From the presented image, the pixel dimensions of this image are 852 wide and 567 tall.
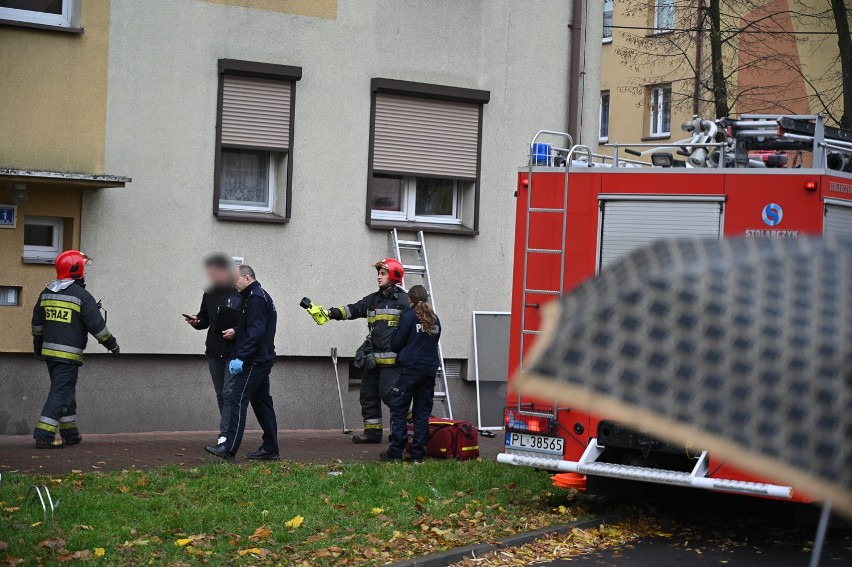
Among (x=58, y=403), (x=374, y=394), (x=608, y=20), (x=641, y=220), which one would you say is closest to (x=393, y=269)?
(x=374, y=394)

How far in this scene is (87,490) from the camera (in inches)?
356

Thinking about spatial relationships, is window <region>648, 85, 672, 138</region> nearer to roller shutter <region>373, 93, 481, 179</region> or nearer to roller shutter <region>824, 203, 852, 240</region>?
roller shutter <region>373, 93, 481, 179</region>

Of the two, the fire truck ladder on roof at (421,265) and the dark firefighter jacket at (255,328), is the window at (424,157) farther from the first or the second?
the dark firefighter jacket at (255,328)

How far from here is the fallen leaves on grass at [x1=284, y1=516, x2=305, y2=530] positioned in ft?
27.1

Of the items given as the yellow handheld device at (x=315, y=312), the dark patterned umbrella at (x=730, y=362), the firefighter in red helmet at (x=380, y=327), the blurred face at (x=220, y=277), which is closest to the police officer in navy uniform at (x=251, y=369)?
the blurred face at (x=220, y=277)

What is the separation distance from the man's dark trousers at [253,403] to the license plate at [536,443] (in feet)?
Result: 8.74

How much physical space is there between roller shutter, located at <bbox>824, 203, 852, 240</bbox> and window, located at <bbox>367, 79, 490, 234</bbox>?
262 inches

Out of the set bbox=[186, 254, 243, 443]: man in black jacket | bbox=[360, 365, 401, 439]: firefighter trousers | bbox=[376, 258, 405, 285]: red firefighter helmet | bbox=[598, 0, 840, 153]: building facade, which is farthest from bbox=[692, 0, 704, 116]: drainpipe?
bbox=[186, 254, 243, 443]: man in black jacket

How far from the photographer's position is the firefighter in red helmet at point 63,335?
1147cm

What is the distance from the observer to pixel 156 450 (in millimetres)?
11789

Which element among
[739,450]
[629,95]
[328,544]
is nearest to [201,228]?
[328,544]

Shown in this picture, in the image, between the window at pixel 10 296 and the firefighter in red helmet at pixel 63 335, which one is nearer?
the firefighter in red helmet at pixel 63 335

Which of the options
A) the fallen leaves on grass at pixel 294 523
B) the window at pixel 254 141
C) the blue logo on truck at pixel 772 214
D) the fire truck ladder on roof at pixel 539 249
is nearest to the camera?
the fallen leaves on grass at pixel 294 523

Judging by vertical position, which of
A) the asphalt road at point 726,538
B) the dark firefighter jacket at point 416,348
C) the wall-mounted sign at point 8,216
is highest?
the wall-mounted sign at point 8,216
